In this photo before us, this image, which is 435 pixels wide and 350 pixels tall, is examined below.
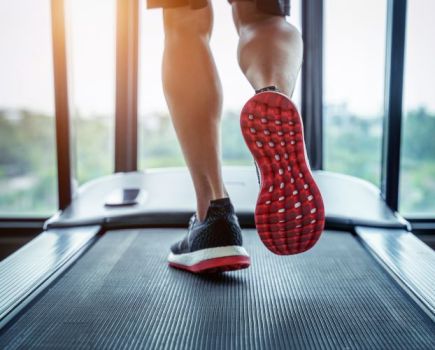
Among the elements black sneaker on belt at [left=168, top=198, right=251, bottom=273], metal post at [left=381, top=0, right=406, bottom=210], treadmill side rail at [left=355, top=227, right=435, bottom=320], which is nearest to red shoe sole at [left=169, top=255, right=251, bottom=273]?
black sneaker on belt at [left=168, top=198, right=251, bottom=273]

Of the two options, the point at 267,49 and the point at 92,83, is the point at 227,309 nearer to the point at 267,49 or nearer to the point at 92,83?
the point at 267,49

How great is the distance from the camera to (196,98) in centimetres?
107

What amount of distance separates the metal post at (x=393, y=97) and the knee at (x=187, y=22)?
1017mm

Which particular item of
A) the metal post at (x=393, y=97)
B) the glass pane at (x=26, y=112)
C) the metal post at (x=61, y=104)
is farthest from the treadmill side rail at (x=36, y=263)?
the metal post at (x=393, y=97)

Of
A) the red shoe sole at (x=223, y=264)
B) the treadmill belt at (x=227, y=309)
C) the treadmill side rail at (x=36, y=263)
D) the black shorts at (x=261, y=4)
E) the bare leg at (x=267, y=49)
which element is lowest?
the treadmill side rail at (x=36, y=263)

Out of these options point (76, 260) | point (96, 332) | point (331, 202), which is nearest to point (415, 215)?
point (331, 202)

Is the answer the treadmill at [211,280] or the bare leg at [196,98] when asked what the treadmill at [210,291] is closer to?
the treadmill at [211,280]

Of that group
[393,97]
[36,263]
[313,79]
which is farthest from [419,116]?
[36,263]

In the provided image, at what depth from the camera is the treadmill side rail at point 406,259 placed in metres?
0.97

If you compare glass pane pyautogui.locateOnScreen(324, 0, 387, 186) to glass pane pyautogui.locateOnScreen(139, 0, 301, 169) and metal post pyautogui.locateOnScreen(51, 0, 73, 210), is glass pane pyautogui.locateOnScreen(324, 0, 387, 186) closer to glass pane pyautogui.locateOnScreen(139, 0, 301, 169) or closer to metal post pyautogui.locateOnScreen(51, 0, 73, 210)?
glass pane pyautogui.locateOnScreen(139, 0, 301, 169)

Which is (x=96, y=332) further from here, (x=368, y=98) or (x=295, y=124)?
(x=368, y=98)

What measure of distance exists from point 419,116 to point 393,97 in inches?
10.8

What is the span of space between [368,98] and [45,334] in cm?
182

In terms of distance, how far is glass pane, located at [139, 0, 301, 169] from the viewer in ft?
7.43
